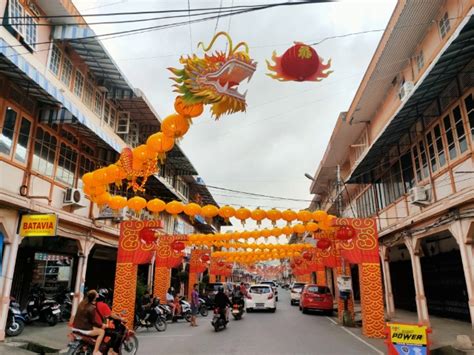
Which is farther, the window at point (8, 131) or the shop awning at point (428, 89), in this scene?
the window at point (8, 131)

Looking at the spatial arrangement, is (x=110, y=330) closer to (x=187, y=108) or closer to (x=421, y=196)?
(x=187, y=108)

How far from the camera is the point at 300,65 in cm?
584

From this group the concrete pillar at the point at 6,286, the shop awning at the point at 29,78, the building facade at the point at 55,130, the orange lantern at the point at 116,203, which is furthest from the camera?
the orange lantern at the point at 116,203

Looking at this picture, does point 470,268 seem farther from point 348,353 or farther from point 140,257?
point 140,257

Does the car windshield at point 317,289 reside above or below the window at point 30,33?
below

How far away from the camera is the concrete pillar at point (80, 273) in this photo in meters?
13.6

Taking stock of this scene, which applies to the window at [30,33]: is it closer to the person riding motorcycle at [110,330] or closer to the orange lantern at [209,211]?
the orange lantern at [209,211]

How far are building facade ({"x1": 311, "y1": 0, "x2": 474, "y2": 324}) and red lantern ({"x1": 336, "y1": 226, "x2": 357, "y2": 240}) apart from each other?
2.20 m

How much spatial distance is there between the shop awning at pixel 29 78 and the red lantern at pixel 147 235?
398cm

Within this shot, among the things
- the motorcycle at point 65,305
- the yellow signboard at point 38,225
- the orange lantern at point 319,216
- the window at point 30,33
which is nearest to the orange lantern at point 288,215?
the orange lantern at point 319,216

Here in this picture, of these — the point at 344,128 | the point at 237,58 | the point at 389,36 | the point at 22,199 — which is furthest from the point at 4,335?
the point at 344,128

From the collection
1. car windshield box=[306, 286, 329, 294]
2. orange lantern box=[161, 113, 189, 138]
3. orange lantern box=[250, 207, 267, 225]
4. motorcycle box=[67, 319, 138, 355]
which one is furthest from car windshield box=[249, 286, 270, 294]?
orange lantern box=[161, 113, 189, 138]

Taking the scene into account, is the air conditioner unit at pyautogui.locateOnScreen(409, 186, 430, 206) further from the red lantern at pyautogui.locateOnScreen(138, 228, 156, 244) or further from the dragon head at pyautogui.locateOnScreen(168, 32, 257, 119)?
the red lantern at pyautogui.locateOnScreen(138, 228, 156, 244)

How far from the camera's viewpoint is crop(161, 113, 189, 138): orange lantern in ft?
23.7
